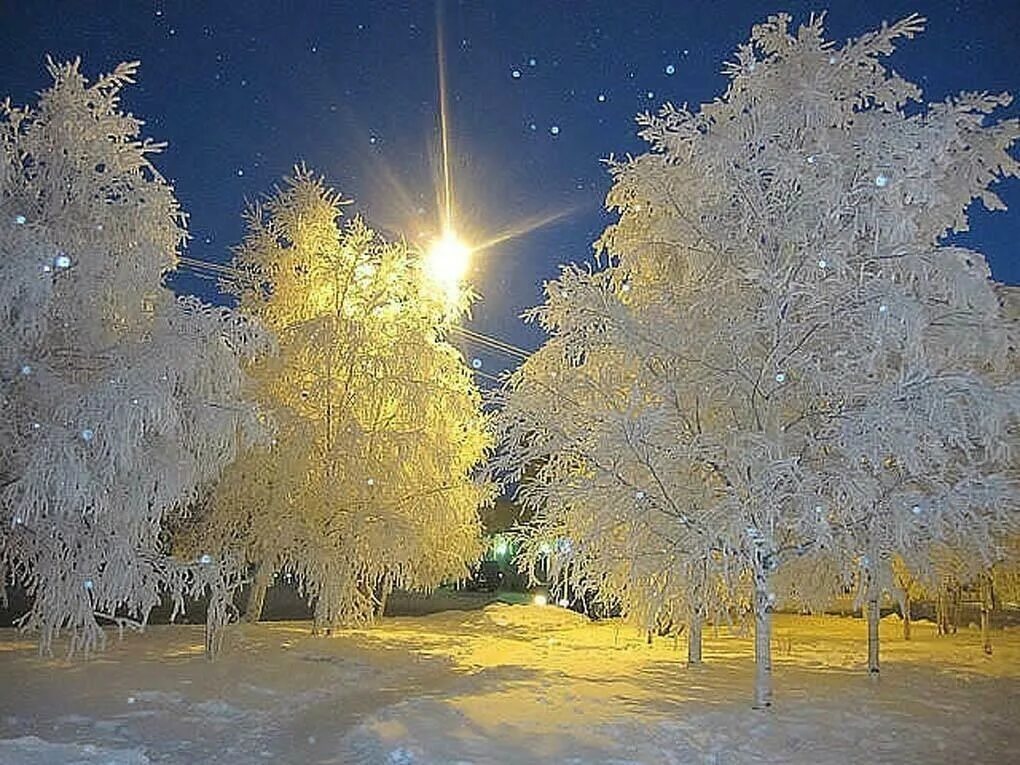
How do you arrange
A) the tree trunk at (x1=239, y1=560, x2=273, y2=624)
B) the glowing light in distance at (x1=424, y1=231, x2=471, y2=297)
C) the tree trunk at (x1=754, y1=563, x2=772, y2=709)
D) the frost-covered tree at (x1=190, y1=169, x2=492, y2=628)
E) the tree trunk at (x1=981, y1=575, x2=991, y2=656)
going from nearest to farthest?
the tree trunk at (x1=754, y1=563, x2=772, y2=709)
the frost-covered tree at (x1=190, y1=169, x2=492, y2=628)
the tree trunk at (x1=239, y1=560, x2=273, y2=624)
the glowing light in distance at (x1=424, y1=231, x2=471, y2=297)
the tree trunk at (x1=981, y1=575, x2=991, y2=656)

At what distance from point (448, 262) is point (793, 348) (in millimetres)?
8896

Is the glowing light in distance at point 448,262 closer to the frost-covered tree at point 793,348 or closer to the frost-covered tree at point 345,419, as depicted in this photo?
the frost-covered tree at point 345,419

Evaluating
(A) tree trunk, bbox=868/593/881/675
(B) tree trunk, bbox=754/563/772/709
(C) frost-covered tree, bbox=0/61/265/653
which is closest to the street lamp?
(C) frost-covered tree, bbox=0/61/265/653

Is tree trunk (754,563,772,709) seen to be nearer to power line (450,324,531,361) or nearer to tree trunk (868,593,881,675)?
tree trunk (868,593,881,675)

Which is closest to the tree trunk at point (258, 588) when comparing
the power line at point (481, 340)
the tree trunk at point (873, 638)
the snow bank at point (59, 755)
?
the power line at point (481, 340)

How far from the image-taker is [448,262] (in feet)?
60.7

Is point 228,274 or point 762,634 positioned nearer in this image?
point 762,634

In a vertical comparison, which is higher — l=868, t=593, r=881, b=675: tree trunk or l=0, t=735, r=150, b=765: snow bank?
l=868, t=593, r=881, b=675: tree trunk

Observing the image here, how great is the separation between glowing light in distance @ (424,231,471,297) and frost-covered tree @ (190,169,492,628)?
0.29 meters

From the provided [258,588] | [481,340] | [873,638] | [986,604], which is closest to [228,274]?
[258,588]

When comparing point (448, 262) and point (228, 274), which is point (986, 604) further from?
point (228, 274)

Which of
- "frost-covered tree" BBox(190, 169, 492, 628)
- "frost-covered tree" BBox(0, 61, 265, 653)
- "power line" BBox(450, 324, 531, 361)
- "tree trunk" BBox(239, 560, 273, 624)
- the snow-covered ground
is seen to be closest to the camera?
the snow-covered ground

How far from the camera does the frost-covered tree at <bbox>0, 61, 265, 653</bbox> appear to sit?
30.0 feet

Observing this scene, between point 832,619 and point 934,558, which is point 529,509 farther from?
point 832,619
